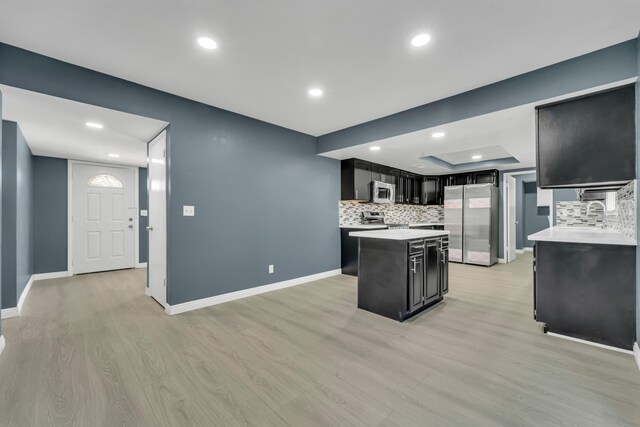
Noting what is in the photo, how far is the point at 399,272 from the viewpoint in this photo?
2.99 m

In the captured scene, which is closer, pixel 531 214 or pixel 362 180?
pixel 362 180

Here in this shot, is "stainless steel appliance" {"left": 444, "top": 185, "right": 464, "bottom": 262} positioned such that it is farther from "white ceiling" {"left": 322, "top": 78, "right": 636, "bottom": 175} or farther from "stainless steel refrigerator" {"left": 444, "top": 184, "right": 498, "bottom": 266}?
"white ceiling" {"left": 322, "top": 78, "right": 636, "bottom": 175}

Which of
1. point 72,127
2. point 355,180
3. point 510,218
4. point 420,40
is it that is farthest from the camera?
point 510,218

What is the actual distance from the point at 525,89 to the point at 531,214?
823 cm

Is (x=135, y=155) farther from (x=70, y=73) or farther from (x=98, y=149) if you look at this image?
(x=70, y=73)

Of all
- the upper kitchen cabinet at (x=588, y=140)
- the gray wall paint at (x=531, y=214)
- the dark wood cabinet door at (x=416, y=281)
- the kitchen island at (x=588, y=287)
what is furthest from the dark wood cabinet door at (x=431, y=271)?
the gray wall paint at (x=531, y=214)

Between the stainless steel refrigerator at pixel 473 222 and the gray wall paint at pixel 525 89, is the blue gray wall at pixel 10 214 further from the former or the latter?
the stainless steel refrigerator at pixel 473 222

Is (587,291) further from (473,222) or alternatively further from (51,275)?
(51,275)

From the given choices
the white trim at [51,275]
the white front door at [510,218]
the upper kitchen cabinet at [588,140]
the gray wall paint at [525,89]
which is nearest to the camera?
the gray wall paint at [525,89]

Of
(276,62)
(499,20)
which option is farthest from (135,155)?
(499,20)

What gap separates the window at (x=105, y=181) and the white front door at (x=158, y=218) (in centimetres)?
244

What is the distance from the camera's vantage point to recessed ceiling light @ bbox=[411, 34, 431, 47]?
6.90 ft

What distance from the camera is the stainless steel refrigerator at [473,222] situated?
6199 mm

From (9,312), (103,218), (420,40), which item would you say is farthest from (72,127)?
(420,40)
